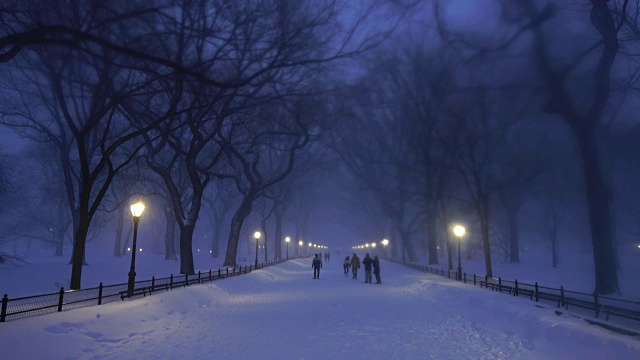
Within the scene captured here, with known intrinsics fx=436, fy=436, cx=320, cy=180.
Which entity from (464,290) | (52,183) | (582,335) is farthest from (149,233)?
(582,335)

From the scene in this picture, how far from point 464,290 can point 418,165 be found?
2567 centimetres

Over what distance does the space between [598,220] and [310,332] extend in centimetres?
1451

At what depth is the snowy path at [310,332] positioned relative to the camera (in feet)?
28.3

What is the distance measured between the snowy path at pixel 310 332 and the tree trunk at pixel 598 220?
6051 millimetres

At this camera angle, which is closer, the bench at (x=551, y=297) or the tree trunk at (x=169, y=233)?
the bench at (x=551, y=297)

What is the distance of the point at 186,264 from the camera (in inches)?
984

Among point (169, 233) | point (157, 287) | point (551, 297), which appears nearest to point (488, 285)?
point (551, 297)

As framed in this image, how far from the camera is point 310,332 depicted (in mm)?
11117

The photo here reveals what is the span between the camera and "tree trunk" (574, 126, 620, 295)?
18203mm

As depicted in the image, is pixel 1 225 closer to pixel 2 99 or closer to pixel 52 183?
pixel 52 183

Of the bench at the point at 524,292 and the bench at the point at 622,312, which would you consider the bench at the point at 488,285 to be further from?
the bench at the point at 622,312

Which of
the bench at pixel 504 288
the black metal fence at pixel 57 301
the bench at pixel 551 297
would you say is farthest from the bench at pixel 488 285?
the black metal fence at pixel 57 301

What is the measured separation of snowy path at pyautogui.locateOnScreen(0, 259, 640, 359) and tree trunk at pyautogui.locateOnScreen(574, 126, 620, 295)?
605cm

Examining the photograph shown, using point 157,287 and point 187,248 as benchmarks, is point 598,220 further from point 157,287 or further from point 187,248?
point 187,248
